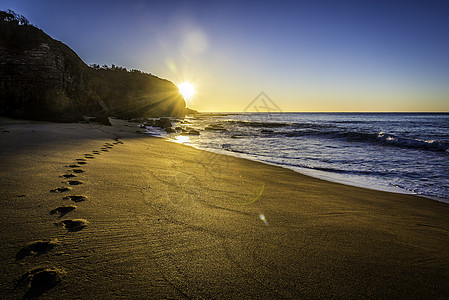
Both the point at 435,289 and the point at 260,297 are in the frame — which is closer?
the point at 260,297

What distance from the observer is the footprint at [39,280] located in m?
1.14

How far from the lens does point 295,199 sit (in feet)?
10.8

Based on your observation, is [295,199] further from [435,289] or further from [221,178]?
[435,289]

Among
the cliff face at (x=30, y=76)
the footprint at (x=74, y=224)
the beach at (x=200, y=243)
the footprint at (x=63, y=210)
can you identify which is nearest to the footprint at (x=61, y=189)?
the beach at (x=200, y=243)

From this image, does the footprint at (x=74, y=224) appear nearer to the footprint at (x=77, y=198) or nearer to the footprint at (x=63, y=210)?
the footprint at (x=63, y=210)

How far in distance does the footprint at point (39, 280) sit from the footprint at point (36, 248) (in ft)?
0.73

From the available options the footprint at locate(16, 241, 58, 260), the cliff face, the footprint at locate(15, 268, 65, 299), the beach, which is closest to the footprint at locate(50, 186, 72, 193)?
the beach

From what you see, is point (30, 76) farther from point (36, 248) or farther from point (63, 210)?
point (36, 248)

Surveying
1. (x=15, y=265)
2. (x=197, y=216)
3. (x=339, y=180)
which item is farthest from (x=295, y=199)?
(x=15, y=265)

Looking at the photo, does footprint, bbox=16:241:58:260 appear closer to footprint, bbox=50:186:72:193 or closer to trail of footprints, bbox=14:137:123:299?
trail of footprints, bbox=14:137:123:299

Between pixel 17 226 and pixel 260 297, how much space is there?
2.00 m

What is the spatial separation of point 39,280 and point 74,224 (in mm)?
739

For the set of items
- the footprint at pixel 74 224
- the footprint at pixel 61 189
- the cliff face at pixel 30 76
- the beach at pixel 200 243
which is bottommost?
the beach at pixel 200 243

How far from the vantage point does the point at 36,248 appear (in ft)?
4.98
